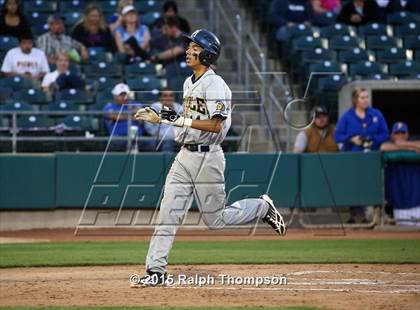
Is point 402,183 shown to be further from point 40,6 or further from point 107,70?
point 40,6

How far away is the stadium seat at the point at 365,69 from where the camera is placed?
1812 cm

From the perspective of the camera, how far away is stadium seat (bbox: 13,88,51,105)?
645 inches

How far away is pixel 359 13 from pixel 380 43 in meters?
1.17

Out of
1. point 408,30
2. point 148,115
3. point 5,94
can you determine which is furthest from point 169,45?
point 148,115

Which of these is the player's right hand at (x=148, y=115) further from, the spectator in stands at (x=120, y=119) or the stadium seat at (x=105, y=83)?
the stadium seat at (x=105, y=83)

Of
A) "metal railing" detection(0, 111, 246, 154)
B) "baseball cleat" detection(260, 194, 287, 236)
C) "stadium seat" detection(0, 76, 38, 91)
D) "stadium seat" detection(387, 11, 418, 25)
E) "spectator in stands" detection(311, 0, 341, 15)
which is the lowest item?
"baseball cleat" detection(260, 194, 287, 236)

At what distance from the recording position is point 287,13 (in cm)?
1944

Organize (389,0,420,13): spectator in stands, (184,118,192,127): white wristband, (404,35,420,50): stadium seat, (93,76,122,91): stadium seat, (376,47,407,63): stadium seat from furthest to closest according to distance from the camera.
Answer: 1. (389,0,420,13): spectator in stands
2. (404,35,420,50): stadium seat
3. (376,47,407,63): stadium seat
4. (93,76,122,91): stadium seat
5. (184,118,192,127): white wristband

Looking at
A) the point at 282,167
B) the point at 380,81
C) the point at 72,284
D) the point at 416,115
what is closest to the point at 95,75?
the point at 282,167

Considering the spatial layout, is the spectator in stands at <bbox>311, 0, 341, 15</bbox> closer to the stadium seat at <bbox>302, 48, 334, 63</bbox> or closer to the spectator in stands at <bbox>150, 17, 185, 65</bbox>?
the stadium seat at <bbox>302, 48, 334, 63</bbox>

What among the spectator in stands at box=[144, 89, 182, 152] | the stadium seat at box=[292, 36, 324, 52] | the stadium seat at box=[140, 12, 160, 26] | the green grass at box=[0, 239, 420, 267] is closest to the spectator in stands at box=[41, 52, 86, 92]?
the spectator in stands at box=[144, 89, 182, 152]

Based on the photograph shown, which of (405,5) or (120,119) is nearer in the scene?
(120,119)

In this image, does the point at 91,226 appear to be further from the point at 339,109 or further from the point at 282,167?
the point at 339,109

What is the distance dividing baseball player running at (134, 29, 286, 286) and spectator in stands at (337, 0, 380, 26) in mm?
11058
